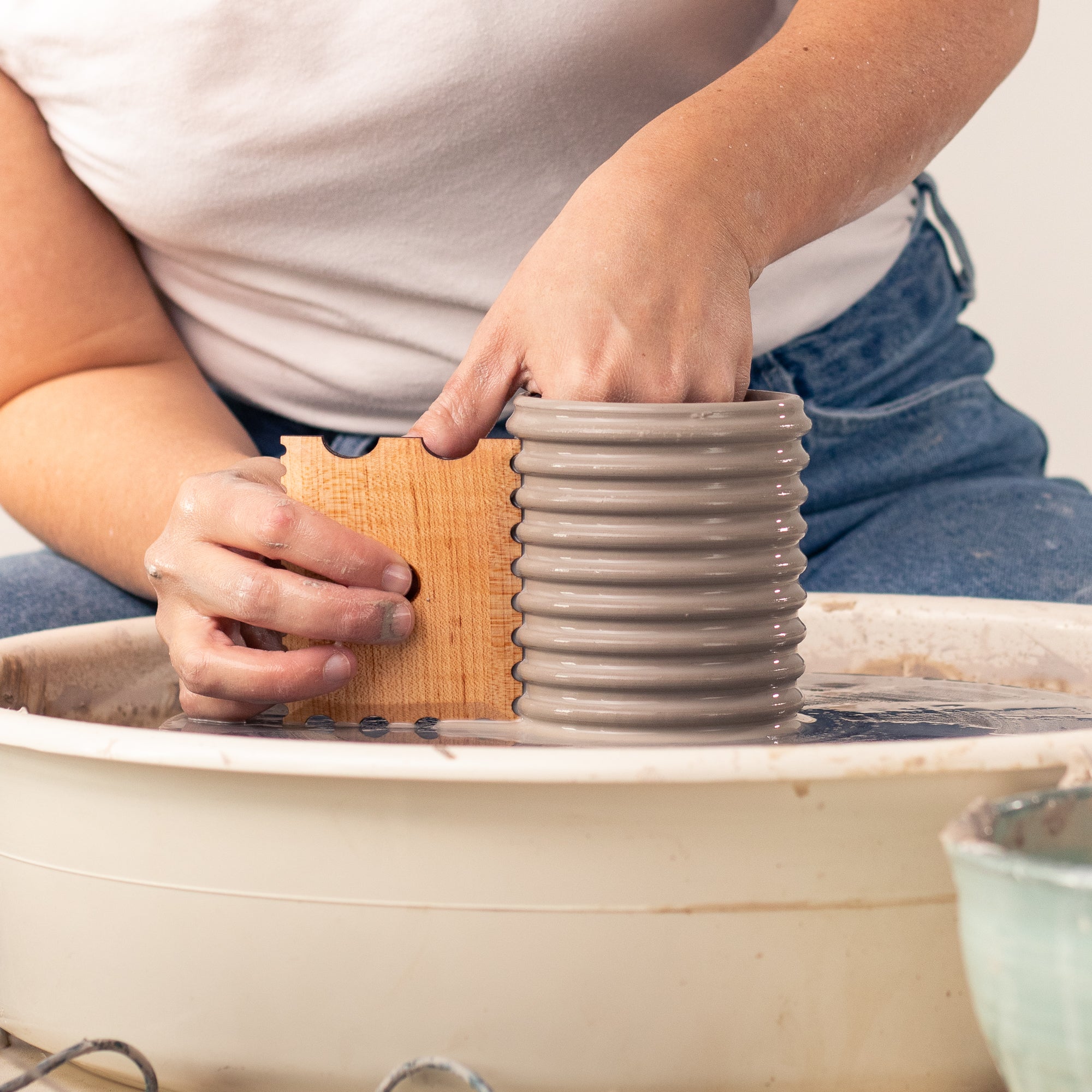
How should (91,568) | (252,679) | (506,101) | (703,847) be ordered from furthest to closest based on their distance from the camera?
(91,568), (506,101), (252,679), (703,847)

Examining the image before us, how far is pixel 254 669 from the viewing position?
584 millimetres

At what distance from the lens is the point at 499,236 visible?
3.06 ft

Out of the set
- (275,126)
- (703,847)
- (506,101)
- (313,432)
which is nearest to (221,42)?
(275,126)

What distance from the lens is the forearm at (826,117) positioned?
1.98 feet

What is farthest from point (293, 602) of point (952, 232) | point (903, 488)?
point (952, 232)

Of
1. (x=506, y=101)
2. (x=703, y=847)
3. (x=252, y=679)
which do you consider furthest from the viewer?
(x=506, y=101)

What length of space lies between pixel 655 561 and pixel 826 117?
0.27 metres

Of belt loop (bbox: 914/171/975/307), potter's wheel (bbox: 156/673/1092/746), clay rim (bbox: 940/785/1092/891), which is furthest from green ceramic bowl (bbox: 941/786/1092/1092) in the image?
belt loop (bbox: 914/171/975/307)

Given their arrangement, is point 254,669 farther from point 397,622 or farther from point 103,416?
point 103,416

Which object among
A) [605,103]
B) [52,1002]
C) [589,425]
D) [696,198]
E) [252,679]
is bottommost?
[52,1002]

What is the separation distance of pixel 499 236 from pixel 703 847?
1.99 feet

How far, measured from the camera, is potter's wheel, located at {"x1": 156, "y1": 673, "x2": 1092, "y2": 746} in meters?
0.57

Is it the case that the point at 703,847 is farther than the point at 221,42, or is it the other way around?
the point at 221,42

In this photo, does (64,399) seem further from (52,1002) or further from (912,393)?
(912,393)
